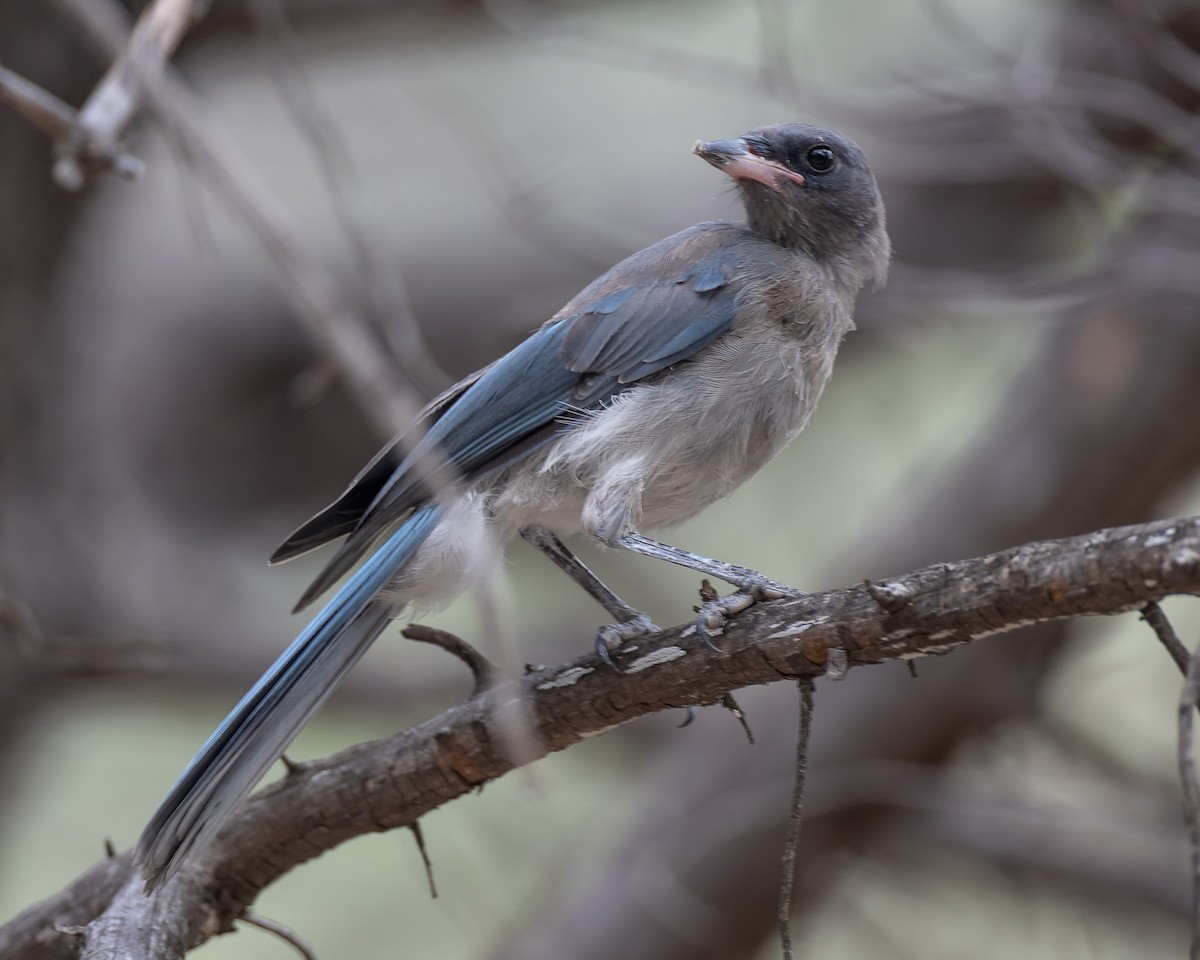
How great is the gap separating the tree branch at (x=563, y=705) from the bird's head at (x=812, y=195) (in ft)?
5.13

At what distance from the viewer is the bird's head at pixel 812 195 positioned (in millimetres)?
3838

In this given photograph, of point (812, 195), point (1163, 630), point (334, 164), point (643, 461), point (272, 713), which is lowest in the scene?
point (1163, 630)

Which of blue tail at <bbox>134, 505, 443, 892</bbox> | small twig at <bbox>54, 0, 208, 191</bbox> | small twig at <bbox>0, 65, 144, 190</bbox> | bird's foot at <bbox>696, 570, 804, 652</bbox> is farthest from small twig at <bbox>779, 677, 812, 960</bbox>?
→ small twig at <bbox>0, 65, 144, 190</bbox>

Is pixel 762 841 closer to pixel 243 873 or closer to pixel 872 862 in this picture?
pixel 872 862

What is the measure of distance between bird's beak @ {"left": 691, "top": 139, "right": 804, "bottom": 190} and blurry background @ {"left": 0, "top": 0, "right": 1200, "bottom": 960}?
85 centimetres

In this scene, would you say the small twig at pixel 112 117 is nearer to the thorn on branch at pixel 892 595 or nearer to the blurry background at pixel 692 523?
the blurry background at pixel 692 523

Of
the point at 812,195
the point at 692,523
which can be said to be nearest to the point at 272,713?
the point at 812,195

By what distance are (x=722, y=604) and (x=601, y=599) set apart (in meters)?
0.85

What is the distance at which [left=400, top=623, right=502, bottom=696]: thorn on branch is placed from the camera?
287 cm

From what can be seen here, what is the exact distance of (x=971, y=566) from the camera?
2.19 metres

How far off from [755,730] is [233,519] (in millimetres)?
3156

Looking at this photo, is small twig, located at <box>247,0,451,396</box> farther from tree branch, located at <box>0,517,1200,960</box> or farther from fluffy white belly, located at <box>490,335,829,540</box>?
tree branch, located at <box>0,517,1200,960</box>

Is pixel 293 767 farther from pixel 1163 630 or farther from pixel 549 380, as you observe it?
pixel 1163 630

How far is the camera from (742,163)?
3.70 m
